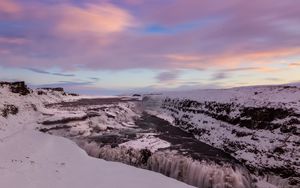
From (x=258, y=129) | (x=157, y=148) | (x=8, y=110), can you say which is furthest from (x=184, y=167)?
(x=8, y=110)

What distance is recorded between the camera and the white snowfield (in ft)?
56.7

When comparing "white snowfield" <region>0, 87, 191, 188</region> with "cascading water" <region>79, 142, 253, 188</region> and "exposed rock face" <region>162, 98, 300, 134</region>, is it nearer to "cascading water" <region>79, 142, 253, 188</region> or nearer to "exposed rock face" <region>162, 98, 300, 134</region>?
"cascading water" <region>79, 142, 253, 188</region>

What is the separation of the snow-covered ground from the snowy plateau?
65mm

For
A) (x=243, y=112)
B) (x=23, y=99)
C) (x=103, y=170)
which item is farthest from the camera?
(x=23, y=99)

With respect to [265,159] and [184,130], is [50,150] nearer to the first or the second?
[265,159]

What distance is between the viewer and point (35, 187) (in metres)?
16.2

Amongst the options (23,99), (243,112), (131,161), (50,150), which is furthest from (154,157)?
(23,99)

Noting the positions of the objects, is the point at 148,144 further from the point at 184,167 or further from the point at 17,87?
the point at 17,87

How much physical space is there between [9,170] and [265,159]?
49.5ft

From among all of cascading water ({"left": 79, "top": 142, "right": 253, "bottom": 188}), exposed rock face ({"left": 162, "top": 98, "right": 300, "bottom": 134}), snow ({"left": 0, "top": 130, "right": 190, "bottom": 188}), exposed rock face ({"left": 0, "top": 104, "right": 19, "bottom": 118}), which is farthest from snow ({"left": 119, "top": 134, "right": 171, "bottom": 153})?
exposed rock face ({"left": 0, "top": 104, "right": 19, "bottom": 118})

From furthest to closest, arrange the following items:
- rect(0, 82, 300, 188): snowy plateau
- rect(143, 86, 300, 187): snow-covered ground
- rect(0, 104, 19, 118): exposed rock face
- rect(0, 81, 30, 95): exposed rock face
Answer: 1. rect(0, 81, 30, 95): exposed rock face
2. rect(0, 104, 19, 118): exposed rock face
3. rect(143, 86, 300, 187): snow-covered ground
4. rect(0, 82, 300, 188): snowy plateau

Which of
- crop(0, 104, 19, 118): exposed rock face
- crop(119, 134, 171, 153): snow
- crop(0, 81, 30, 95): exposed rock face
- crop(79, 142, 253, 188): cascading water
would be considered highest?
crop(0, 81, 30, 95): exposed rock face

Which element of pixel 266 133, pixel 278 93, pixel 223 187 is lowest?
pixel 223 187

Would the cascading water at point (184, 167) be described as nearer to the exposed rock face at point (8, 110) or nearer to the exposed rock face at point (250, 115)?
the exposed rock face at point (250, 115)
